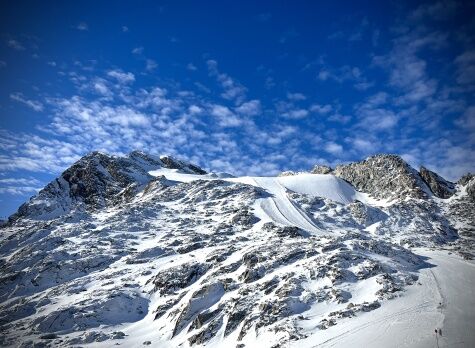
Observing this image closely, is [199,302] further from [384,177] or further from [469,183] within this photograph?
[469,183]

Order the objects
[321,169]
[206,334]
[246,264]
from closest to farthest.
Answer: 1. [206,334]
2. [246,264]
3. [321,169]

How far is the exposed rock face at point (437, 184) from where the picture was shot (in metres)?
128

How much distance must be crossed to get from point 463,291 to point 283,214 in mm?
61406

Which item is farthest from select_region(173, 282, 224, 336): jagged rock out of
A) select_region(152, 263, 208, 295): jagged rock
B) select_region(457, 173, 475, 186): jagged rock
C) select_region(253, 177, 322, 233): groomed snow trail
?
select_region(457, 173, 475, 186): jagged rock

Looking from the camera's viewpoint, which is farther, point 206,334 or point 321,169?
point 321,169

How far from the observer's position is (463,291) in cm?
5216

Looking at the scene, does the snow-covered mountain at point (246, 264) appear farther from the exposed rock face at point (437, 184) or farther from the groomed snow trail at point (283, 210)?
the groomed snow trail at point (283, 210)

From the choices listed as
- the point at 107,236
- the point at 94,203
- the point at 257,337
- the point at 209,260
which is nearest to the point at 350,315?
the point at 257,337

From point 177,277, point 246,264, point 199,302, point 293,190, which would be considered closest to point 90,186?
point 293,190

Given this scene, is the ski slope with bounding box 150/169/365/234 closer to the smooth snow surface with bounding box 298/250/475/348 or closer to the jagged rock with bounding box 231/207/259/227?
the jagged rock with bounding box 231/207/259/227

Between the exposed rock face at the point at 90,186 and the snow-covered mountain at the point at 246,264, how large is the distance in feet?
2.72

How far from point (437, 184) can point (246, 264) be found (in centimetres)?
9141

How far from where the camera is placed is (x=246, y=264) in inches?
2741

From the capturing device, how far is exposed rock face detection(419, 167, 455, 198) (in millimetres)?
127625
